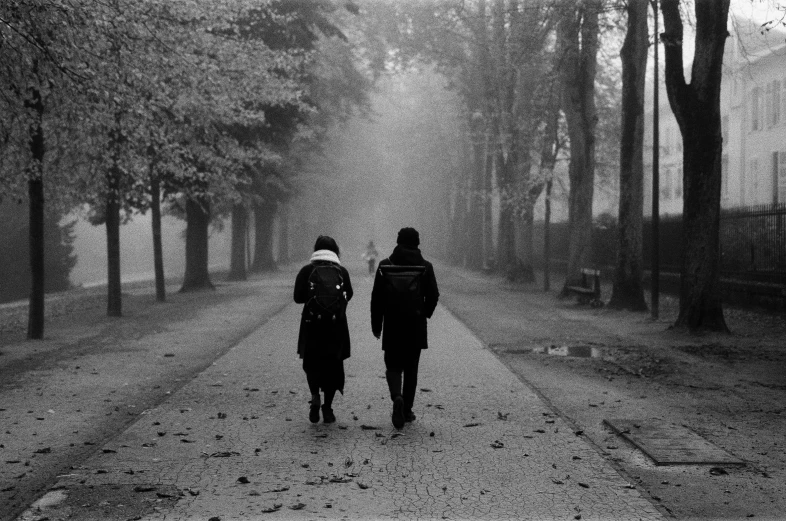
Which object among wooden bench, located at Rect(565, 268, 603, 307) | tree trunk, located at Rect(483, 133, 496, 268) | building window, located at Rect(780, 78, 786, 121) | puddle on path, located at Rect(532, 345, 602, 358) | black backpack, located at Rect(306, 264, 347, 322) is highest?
building window, located at Rect(780, 78, 786, 121)

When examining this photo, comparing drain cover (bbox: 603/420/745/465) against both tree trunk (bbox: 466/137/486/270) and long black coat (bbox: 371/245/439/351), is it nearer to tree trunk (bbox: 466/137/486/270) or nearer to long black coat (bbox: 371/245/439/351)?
long black coat (bbox: 371/245/439/351)

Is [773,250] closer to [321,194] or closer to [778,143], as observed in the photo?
[778,143]

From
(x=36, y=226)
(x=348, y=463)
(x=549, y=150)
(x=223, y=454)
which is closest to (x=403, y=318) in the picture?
(x=348, y=463)

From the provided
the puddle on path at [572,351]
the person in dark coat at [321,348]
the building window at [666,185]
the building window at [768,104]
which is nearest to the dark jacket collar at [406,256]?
the person in dark coat at [321,348]

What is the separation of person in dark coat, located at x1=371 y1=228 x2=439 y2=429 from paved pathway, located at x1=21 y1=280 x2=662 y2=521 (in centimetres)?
39

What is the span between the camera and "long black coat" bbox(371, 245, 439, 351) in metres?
9.47

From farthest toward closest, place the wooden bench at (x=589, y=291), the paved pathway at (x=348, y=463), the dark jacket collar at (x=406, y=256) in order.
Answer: the wooden bench at (x=589, y=291), the dark jacket collar at (x=406, y=256), the paved pathway at (x=348, y=463)

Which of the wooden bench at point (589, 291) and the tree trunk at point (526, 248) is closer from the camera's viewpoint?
the wooden bench at point (589, 291)

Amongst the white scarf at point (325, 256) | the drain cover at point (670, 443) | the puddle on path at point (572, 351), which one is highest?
the white scarf at point (325, 256)

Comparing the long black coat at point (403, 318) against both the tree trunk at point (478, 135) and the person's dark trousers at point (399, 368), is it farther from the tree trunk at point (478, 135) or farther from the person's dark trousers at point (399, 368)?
the tree trunk at point (478, 135)

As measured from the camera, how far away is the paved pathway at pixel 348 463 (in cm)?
658

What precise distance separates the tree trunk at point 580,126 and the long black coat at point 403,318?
17.0 metres

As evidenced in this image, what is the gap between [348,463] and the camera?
782cm

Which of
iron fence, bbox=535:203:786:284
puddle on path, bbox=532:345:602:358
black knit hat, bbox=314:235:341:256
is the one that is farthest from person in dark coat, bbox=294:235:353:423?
iron fence, bbox=535:203:786:284
